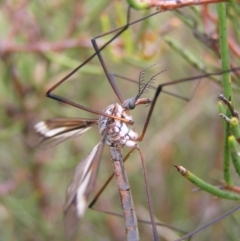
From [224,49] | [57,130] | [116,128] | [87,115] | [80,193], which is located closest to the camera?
[224,49]

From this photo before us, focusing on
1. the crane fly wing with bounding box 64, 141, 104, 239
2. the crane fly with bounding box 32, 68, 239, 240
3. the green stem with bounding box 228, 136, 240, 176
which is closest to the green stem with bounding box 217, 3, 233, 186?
the green stem with bounding box 228, 136, 240, 176

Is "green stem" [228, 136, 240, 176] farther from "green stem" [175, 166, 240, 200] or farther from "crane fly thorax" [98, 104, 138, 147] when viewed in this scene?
"crane fly thorax" [98, 104, 138, 147]

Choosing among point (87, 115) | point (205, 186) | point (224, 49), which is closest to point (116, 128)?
point (205, 186)

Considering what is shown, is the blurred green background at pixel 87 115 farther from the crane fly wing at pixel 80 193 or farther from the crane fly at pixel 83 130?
the crane fly wing at pixel 80 193

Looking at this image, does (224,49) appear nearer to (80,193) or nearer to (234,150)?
Result: (234,150)

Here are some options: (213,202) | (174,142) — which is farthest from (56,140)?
(174,142)

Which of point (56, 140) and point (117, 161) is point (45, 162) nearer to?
point (56, 140)
